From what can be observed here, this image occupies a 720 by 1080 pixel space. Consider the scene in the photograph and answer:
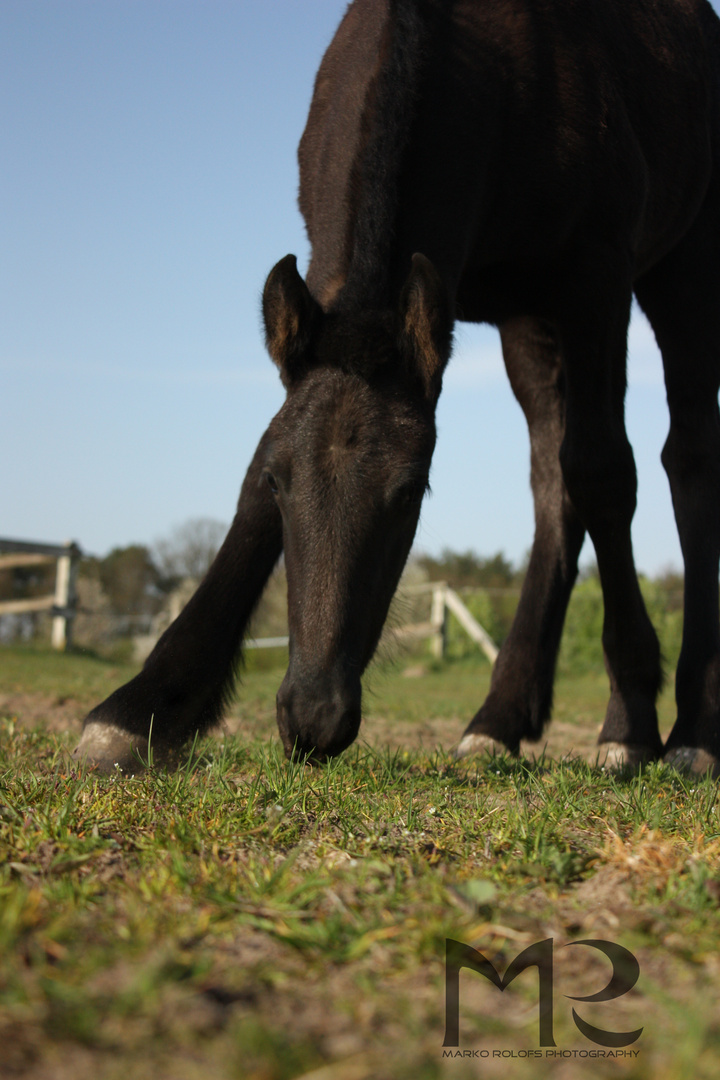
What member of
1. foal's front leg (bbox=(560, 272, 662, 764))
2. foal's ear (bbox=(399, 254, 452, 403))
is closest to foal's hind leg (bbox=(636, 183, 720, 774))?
foal's front leg (bbox=(560, 272, 662, 764))

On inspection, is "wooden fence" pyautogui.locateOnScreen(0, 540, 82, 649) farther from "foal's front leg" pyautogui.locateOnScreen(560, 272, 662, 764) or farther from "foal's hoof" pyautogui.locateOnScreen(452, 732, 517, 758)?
"foal's front leg" pyautogui.locateOnScreen(560, 272, 662, 764)

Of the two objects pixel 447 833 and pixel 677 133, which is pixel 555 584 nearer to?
pixel 677 133

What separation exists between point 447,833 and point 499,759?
4.40 feet

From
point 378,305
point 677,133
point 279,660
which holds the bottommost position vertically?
point 279,660

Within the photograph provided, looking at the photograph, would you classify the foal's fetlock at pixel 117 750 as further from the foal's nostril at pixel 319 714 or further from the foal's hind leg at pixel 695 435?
the foal's hind leg at pixel 695 435

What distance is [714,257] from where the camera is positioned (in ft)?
15.3

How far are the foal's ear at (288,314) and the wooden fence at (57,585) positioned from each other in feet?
46.1

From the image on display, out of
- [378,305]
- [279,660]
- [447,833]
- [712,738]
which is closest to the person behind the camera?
[447,833]

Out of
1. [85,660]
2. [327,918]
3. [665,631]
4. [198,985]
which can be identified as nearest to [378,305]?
[327,918]

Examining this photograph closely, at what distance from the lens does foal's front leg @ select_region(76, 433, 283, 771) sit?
10.2 ft

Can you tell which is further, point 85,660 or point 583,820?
point 85,660

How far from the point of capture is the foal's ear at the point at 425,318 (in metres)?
2.88

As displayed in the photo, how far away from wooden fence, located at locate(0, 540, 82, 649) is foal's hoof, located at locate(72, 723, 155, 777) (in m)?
13.7

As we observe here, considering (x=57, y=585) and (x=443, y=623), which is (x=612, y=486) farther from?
(x=443, y=623)
